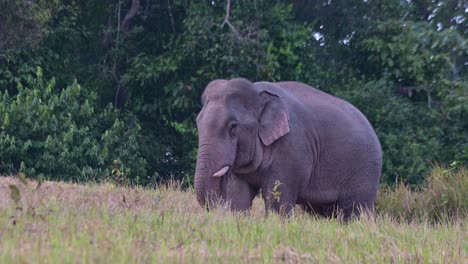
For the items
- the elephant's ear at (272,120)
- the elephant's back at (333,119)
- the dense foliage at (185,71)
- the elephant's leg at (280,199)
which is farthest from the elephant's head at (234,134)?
the dense foliage at (185,71)

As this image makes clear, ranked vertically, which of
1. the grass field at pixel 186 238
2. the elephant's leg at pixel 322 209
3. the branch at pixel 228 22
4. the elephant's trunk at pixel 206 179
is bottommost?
the elephant's leg at pixel 322 209

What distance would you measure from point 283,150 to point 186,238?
161 inches

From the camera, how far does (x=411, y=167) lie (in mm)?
18703

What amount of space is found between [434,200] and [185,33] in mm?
8741

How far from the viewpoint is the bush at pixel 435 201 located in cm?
1174

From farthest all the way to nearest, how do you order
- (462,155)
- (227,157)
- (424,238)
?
(462,155) → (227,157) → (424,238)

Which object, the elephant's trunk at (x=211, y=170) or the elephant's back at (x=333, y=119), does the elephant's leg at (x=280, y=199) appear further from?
the elephant's back at (x=333, y=119)

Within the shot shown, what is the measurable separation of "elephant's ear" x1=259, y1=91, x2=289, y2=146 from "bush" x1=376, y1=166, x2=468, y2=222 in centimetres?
247

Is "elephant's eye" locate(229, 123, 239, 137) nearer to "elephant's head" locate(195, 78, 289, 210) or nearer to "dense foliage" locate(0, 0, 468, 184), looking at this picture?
"elephant's head" locate(195, 78, 289, 210)

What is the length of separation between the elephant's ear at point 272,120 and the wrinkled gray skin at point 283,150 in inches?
0.4

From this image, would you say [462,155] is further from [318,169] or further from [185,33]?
[318,169]

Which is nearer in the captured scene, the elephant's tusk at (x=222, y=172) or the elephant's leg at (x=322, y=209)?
the elephant's tusk at (x=222, y=172)

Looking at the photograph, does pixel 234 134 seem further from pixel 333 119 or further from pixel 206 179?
pixel 333 119

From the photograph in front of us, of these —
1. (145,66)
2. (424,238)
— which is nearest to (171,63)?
(145,66)
